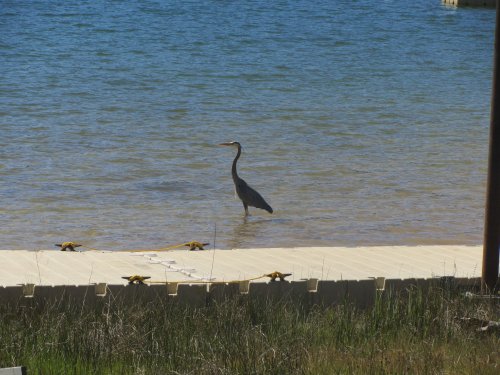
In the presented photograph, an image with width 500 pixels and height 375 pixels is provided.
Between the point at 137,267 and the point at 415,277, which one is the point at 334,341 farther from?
the point at 137,267

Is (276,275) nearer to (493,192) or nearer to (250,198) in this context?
(493,192)

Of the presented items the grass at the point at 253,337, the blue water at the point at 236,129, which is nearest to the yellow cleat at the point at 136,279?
the grass at the point at 253,337

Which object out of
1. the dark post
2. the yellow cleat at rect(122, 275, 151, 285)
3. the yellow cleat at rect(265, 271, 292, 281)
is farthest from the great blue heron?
the dark post

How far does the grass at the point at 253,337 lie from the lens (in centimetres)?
464

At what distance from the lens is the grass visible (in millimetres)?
4641

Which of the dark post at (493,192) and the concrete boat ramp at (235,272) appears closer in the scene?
the dark post at (493,192)

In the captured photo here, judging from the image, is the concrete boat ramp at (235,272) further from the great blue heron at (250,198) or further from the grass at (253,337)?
the great blue heron at (250,198)

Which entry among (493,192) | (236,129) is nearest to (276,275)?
(493,192)

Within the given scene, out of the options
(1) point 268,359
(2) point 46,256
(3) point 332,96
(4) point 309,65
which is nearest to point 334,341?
(1) point 268,359

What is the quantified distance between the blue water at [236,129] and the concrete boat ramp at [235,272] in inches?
86.7

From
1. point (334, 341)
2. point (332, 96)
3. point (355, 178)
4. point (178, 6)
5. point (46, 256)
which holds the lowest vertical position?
point (178, 6)

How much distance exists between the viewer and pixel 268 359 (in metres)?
4.65

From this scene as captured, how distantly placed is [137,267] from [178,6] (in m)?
29.9

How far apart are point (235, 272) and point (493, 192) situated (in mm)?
1699
